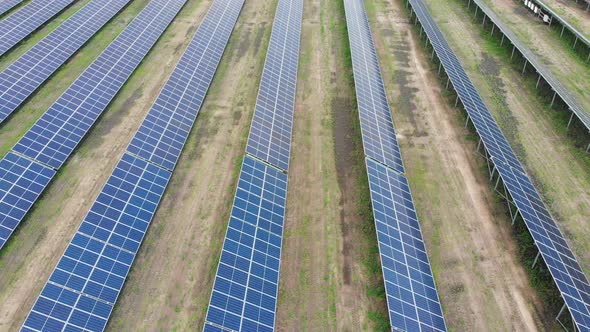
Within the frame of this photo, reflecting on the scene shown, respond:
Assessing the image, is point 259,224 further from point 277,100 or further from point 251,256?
point 277,100

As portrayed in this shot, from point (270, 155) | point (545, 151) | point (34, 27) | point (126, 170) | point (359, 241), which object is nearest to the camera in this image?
point (359, 241)

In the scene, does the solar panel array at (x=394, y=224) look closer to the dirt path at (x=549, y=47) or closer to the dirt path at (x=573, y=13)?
the dirt path at (x=549, y=47)

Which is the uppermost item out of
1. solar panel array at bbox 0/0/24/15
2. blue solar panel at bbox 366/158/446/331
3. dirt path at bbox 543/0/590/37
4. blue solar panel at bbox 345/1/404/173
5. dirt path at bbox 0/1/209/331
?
dirt path at bbox 543/0/590/37

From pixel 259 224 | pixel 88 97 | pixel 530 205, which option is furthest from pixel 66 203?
pixel 530 205

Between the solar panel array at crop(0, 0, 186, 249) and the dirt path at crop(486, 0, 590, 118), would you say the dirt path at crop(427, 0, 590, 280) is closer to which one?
the dirt path at crop(486, 0, 590, 118)

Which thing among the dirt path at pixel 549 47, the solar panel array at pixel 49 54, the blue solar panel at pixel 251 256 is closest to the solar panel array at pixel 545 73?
the dirt path at pixel 549 47

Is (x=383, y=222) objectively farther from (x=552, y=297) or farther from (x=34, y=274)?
(x=34, y=274)

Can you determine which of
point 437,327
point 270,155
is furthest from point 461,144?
point 437,327

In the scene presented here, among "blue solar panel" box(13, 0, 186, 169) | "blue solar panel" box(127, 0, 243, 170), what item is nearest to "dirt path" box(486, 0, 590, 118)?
"blue solar panel" box(127, 0, 243, 170)
